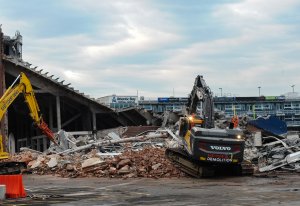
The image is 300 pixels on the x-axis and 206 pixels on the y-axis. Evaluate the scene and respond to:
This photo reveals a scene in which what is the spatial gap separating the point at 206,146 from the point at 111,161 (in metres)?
7.04

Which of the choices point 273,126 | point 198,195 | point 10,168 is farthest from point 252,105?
point 198,195

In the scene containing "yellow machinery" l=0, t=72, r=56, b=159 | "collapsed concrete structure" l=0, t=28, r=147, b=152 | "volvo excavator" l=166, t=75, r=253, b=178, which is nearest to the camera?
"volvo excavator" l=166, t=75, r=253, b=178

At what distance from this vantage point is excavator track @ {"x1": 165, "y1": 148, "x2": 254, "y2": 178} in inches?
813

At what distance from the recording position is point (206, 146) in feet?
64.9

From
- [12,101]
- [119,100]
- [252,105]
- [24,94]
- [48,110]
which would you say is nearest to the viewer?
[12,101]

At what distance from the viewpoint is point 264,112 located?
291ft

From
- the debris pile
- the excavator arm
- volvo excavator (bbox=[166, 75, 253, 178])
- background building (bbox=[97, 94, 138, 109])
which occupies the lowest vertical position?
the debris pile

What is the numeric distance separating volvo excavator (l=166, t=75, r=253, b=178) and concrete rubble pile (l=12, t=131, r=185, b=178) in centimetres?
→ 111

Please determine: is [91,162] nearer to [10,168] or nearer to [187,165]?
[10,168]

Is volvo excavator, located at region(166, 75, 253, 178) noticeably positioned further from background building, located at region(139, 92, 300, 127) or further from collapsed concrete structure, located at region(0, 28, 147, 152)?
background building, located at region(139, 92, 300, 127)

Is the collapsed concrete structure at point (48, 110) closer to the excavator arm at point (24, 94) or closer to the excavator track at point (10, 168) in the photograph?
the excavator arm at point (24, 94)

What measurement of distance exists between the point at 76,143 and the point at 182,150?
634 inches

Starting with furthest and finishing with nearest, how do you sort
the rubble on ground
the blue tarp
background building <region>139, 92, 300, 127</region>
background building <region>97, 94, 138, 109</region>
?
1. background building <region>139, 92, 300, 127</region>
2. background building <region>97, 94, 138, 109</region>
3. the blue tarp
4. the rubble on ground

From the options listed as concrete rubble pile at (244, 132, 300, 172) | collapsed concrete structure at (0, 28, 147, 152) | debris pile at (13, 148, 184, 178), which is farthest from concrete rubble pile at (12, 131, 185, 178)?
collapsed concrete structure at (0, 28, 147, 152)
